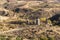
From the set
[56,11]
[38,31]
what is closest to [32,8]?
[56,11]

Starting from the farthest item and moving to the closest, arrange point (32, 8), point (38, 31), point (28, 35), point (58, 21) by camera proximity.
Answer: point (32, 8), point (58, 21), point (38, 31), point (28, 35)

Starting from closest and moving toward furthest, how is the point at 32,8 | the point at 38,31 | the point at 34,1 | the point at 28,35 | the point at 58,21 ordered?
the point at 28,35
the point at 38,31
the point at 58,21
the point at 32,8
the point at 34,1

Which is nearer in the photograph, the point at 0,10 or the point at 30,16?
the point at 30,16

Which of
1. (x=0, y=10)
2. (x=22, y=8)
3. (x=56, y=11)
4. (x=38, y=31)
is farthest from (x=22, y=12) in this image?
(x=38, y=31)

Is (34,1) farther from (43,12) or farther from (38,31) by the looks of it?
(38,31)

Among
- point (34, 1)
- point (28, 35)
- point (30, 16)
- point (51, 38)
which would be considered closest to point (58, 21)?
point (30, 16)

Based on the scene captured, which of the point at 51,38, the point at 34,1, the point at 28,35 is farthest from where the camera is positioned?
the point at 34,1

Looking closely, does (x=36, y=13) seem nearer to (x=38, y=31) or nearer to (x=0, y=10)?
(x=0, y=10)

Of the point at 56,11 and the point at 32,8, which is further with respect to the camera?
the point at 32,8

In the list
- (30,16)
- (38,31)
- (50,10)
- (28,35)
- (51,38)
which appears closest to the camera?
(51,38)
